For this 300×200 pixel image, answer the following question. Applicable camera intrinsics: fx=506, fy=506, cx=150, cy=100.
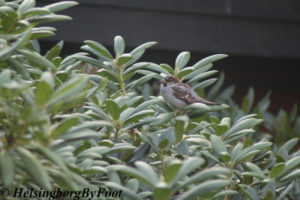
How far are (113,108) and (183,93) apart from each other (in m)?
0.65

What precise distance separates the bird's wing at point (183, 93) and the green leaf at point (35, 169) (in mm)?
1176

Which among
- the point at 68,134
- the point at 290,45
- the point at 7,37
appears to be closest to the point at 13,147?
the point at 68,134

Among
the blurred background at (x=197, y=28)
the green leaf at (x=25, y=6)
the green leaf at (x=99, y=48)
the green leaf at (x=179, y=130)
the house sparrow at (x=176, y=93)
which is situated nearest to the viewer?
the green leaf at (x=25, y=6)

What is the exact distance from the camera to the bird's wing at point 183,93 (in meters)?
2.51

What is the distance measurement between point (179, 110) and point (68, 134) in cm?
86

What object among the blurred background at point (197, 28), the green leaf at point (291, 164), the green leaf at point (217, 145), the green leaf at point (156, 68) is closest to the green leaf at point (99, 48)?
the green leaf at point (156, 68)

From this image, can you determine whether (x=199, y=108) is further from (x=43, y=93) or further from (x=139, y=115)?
(x=43, y=93)

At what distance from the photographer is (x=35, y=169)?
1381 millimetres

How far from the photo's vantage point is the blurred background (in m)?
4.41

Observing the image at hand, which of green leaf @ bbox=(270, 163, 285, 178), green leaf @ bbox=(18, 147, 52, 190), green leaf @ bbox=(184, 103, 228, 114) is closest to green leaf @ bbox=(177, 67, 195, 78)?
green leaf @ bbox=(184, 103, 228, 114)

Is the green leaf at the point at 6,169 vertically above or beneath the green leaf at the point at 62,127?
beneath

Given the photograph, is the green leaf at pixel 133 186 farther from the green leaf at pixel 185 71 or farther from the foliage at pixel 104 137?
the green leaf at pixel 185 71

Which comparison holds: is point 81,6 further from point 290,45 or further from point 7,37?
point 7,37

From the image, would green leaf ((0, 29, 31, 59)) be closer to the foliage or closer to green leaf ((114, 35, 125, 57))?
the foliage
